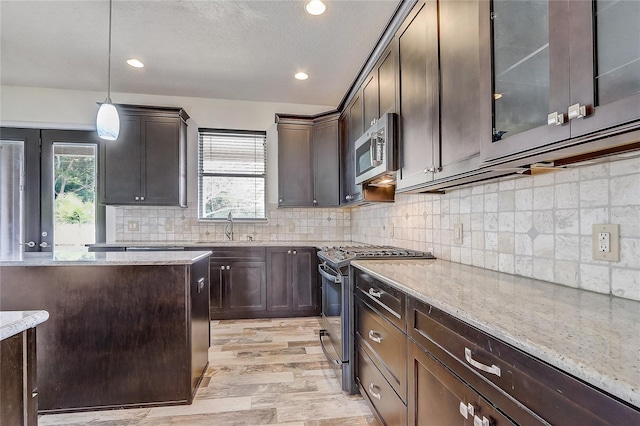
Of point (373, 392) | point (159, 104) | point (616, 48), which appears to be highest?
point (159, 104)

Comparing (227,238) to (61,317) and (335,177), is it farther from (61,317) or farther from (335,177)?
(61,317)

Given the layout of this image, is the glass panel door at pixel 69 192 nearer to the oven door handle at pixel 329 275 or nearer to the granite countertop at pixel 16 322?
the oven door handle at pixel 329 275

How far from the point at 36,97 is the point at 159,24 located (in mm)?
2470

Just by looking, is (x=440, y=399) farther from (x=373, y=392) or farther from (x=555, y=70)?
(x=555, y=70)

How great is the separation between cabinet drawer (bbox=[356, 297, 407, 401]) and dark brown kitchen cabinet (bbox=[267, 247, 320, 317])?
180 cm

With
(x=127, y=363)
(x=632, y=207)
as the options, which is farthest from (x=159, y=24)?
(x=632, y=207)

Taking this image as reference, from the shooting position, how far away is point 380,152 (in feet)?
7.04

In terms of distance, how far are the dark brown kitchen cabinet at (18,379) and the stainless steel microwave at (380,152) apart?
1.91 meters

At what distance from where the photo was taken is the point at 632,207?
3.33 ft

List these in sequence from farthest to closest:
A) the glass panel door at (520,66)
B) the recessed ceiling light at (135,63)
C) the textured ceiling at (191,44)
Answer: the recessed ceiling light at (135,63)
the textured ceiling at (191,44)
the glass panel door at (520,66)

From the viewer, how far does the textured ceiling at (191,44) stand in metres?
2.33

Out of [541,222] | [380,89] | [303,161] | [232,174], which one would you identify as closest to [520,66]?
[541,222]

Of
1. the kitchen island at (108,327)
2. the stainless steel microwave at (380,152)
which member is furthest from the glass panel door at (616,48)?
the kitchen island at (108,327)

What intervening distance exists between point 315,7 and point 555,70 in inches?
76.3
